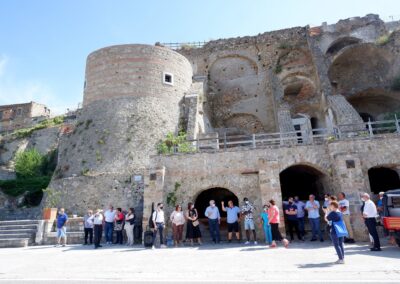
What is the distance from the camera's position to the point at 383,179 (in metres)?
16.2

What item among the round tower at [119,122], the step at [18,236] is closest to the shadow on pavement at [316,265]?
the round tower at [119,122]

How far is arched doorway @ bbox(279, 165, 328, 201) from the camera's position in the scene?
50.8ft

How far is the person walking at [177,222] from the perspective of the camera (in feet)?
37.0

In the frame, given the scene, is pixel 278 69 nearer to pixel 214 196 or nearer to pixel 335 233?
pixel 214 196

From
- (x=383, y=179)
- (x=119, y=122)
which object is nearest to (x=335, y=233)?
(x=383, y=179)

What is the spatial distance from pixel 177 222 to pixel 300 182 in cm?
932

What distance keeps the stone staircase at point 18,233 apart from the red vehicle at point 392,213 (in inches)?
530

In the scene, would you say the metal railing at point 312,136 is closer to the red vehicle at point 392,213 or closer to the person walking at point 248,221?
the person walking at point 248,221

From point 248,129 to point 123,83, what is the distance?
1247cm

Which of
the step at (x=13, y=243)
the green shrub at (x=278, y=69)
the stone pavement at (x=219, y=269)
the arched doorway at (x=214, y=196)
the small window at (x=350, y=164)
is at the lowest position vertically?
the stone pavement at (x=219, y=269)

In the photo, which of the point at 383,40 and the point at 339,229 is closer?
the point at 339,229

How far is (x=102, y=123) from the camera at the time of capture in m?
19.2

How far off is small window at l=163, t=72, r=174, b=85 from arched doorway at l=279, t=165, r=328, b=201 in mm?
9972

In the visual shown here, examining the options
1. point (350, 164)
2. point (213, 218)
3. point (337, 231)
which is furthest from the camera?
point (350, 164)
